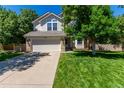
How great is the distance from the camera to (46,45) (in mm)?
26125

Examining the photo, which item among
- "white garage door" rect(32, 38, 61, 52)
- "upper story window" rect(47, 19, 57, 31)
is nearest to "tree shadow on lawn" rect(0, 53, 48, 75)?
"white garage door" rect(32, 38, 61, 52)

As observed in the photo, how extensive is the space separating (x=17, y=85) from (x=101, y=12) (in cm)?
1185

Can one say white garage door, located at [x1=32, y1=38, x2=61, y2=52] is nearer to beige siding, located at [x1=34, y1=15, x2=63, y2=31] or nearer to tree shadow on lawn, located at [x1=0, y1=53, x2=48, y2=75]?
beige siding, located at [x1=34, y1=15, x2=63, y2=31]

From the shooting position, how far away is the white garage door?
1022 inches

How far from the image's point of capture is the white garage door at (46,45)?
85.2ft

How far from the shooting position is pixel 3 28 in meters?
26.8

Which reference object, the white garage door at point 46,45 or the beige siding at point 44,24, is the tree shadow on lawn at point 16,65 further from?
the beige siding at point 44,24

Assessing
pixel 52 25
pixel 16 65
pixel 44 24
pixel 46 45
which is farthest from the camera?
pixel 44 24

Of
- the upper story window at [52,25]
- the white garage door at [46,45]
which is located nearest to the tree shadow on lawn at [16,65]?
the white garage door at [46,45]

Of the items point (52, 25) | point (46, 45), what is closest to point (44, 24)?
point (52, 25)

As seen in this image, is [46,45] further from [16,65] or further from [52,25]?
[16,65]
